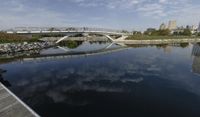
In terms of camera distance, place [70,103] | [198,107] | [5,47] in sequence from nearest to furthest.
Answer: [198,107], [70,103], [5,47]

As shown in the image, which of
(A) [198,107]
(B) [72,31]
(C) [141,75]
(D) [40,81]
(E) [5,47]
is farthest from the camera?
(B) [72,31]

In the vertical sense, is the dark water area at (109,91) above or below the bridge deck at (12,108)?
below

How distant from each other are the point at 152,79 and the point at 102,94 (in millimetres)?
10846

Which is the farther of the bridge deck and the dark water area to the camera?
the dark water area

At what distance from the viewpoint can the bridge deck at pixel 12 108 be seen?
16.7m

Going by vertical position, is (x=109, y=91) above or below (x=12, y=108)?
below

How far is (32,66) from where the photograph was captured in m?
44.0

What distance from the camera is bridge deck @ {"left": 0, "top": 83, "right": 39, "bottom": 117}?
1671 cm

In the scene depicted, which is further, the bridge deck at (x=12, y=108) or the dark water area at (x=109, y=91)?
the dark water area at (x=109, y=91)

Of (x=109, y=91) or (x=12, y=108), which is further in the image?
(x=109, y=91)

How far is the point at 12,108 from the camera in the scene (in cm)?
1794

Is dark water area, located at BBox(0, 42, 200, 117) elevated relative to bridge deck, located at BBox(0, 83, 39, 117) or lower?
lower

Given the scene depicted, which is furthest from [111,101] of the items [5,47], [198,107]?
[5,47]

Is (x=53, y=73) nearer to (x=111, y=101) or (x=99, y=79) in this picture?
(x=99, y=79)
